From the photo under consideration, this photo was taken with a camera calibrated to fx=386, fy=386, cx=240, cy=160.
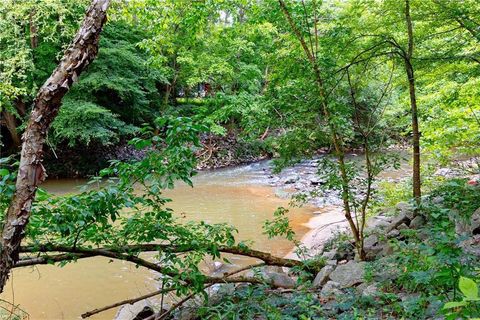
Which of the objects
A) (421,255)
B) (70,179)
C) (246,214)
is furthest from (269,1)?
(70,179)

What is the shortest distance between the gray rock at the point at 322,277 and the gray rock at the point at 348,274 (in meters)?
0.06

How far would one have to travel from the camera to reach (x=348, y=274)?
377cm

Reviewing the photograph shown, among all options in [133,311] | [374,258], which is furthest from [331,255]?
[133,311]

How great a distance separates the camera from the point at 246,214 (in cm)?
930

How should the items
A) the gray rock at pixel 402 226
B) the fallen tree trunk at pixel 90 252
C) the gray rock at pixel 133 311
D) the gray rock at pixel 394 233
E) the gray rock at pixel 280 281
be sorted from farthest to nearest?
the gray rock at pixel 402 226 < the gray rock at pixel 394 233 < the gray rock at pixel 133 311 < the gray rock at pixel 280 281 < the fallen tree trunk at pixel 90 252

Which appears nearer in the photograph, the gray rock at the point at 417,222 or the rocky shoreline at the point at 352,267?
the rocky shoreline at the point at 352,267

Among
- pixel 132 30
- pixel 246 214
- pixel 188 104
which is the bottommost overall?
pixel 246 214

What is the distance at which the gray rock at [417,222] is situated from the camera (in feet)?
15.3

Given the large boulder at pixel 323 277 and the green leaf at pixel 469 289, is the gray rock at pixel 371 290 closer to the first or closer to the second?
the large boulder at pixel 323 277

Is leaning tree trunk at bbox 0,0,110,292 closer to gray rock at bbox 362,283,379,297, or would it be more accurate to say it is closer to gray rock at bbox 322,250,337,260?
gray rock at bbox 362,283,379,297

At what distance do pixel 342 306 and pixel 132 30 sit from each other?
16038mm

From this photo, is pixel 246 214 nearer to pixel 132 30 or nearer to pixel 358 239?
pixel 358 239

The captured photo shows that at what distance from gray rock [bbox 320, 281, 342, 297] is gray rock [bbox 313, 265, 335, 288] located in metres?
0.22

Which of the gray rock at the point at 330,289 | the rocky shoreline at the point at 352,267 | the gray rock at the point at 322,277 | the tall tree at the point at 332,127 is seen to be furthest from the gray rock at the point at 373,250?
the gray rock at the point at 330,289
